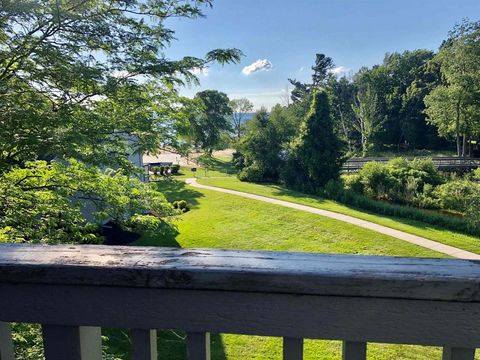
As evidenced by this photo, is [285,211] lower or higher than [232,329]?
lower

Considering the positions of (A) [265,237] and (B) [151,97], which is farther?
(A) [265,237]

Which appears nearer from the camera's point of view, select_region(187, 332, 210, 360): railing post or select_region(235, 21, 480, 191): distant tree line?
select_region(187, 332, 210, 360): railing post

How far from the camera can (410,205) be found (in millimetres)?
17109

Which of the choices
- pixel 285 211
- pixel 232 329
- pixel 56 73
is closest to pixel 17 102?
pixel 56 73

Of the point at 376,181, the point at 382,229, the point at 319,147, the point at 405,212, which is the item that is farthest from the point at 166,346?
the point at 319,147

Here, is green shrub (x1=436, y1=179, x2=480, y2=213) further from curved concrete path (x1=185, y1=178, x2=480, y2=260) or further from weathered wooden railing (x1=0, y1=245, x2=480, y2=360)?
weathered wooden railing (x1=0, y1=245, x2=480, y2=360)

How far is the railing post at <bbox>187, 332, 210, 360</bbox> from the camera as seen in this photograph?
0.89 meters

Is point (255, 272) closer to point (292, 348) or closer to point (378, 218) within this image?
point (292, 348)

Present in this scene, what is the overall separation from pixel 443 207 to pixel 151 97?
52.1 feet

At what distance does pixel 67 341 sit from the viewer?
0.92m

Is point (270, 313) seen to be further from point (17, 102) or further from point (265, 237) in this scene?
point (265, 237)

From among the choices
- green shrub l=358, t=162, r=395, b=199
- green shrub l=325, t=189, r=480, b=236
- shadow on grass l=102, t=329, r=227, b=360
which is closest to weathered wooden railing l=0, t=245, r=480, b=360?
shadow on grass l=102, t=329, r=227, b=360

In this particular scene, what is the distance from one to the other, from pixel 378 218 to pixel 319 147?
7364 millimetres

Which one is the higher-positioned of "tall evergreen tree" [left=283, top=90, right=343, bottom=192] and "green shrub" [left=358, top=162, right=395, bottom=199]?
"tall evergreen tree" [left=283, top=90, right=343, bottom=192]
